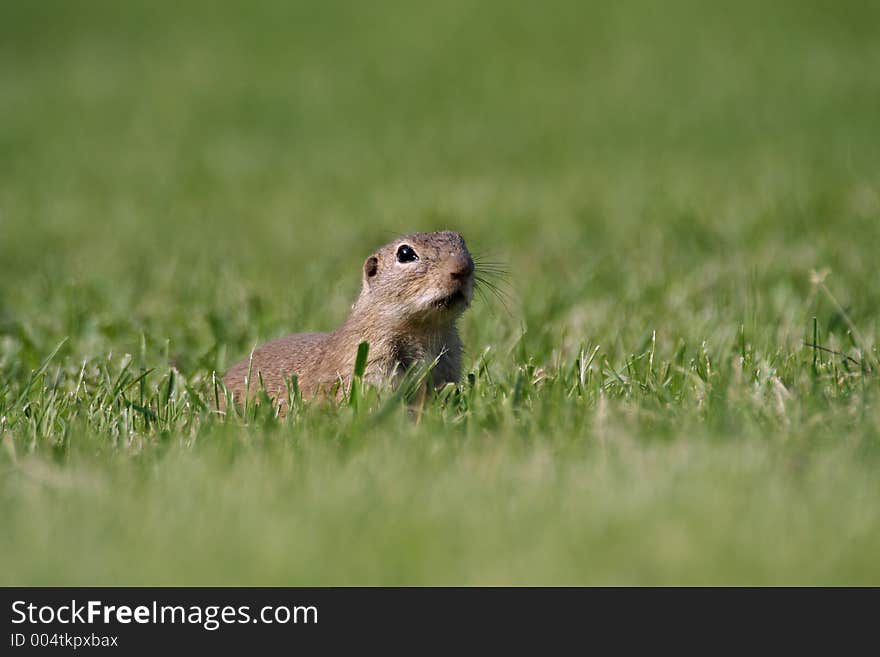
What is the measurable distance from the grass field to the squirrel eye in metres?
0.57

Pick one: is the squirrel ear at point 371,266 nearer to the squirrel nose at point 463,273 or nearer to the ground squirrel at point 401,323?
the ground squirrel at point 401,323

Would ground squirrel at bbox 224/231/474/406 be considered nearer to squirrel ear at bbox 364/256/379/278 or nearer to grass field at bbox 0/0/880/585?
squirrel ear at bbox 364/256/379/278

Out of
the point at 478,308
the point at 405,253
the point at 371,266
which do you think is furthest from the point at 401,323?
the point at 478,308

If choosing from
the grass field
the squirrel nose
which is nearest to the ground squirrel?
the squirrel nose

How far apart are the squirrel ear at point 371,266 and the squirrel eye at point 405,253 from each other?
0.19 metres

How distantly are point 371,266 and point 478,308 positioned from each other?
5.14ft

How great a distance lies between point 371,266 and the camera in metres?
5.06

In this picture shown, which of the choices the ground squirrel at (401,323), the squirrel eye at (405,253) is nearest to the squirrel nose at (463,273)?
the ground squirrel at (401,323)

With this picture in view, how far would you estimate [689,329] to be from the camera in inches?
218

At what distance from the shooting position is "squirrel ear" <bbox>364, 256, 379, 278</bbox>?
16.5 feet

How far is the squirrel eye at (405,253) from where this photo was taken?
4840 millimetres

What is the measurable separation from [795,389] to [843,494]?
108 centimetres

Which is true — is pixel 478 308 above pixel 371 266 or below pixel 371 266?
above

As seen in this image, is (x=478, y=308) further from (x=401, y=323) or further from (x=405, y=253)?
(x=401, y=323)
